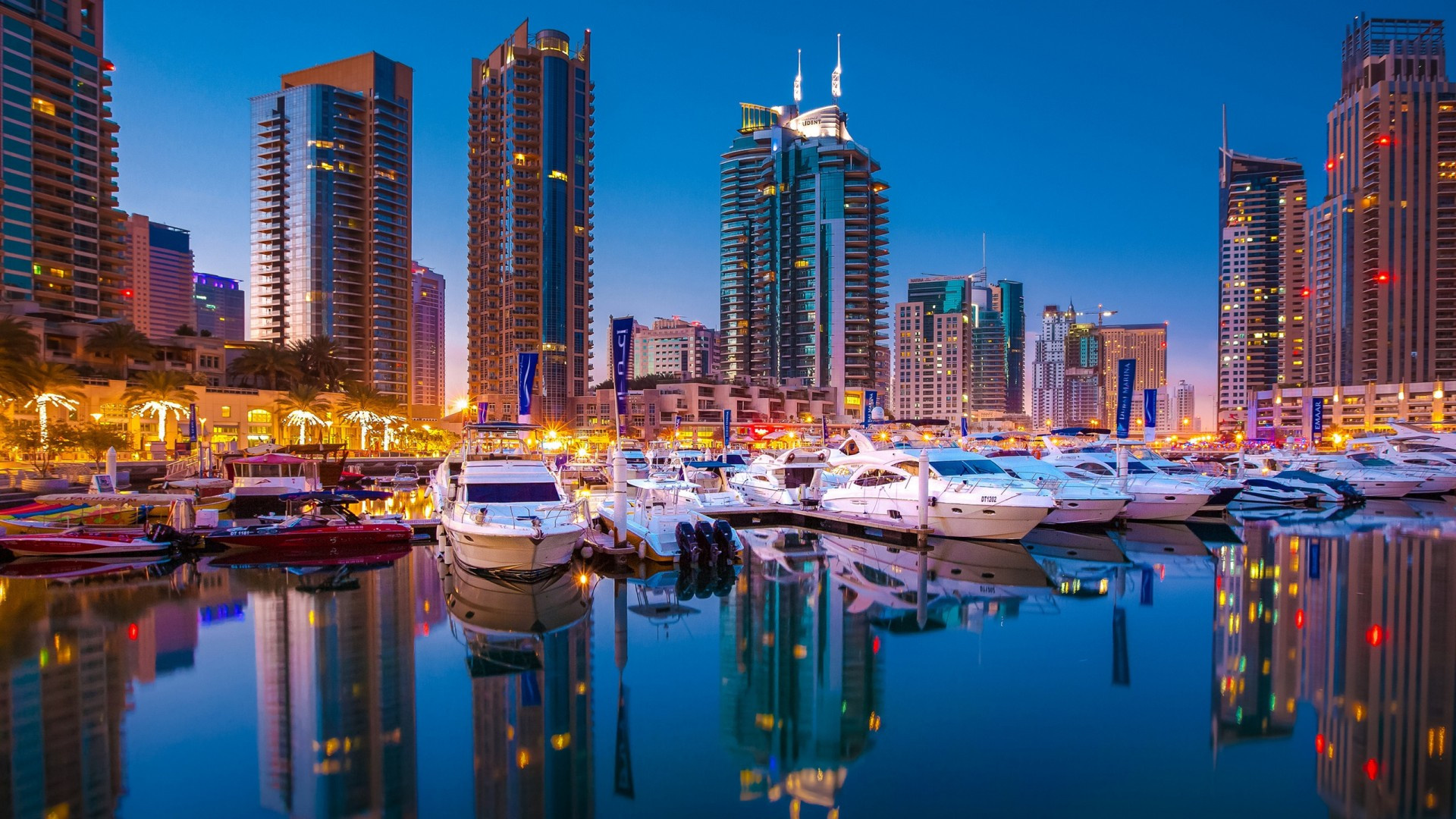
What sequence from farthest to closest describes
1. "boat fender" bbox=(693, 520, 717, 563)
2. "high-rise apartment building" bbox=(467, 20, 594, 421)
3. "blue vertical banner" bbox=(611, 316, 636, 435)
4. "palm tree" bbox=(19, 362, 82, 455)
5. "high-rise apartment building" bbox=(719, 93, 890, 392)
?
"high-rise apartment building" bbox=(719, 93, 890, 392) → "high-rise apartment building" bbox=(467, 20, 594, 421) → "palm tree" bbox=(19, 362, 82, 455) → "blue vertical banner" bbox=(611, 316, 636, 435) → "boat fender" bbox=(693, 520, 717, 563)

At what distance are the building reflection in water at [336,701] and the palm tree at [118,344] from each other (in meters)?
71.6

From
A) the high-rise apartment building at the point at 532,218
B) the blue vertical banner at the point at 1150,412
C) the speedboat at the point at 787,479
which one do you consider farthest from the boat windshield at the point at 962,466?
the high-rise apartment building at the point at 532,218

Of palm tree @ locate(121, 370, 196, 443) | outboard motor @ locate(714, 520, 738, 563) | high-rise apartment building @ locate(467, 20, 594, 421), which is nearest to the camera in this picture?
outboard motor @ locate(714, 520, 738, 563)

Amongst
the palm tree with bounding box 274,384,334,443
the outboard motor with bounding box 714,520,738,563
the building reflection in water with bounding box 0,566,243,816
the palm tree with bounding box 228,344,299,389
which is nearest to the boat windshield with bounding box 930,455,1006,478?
the outboard motor with bounding box 714,520,738,563

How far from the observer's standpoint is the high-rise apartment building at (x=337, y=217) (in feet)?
427

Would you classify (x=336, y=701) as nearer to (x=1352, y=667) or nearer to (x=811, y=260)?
(x=1352, y=667)

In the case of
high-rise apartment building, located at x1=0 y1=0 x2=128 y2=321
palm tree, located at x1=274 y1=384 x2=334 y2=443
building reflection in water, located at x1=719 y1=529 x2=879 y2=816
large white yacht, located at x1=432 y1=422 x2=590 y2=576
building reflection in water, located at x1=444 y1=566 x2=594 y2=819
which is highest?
high-rise apartment building, located at x1=0 y1=0 x2=128 y2=321

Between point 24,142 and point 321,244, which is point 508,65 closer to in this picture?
point 321,244

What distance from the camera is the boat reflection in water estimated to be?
9.90m

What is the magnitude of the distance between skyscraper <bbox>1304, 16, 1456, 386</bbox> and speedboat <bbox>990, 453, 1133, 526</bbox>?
15354 centimetres

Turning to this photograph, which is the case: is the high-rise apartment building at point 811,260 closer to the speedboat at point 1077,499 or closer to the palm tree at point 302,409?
the palm tree at point 302,409

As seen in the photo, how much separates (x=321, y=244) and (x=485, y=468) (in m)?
125

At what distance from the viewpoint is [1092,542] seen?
29484mm

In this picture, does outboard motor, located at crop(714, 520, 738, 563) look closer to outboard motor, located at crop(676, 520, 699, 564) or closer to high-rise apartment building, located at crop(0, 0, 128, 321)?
outboard motor, located at crop(676, 520, 699, 564)
